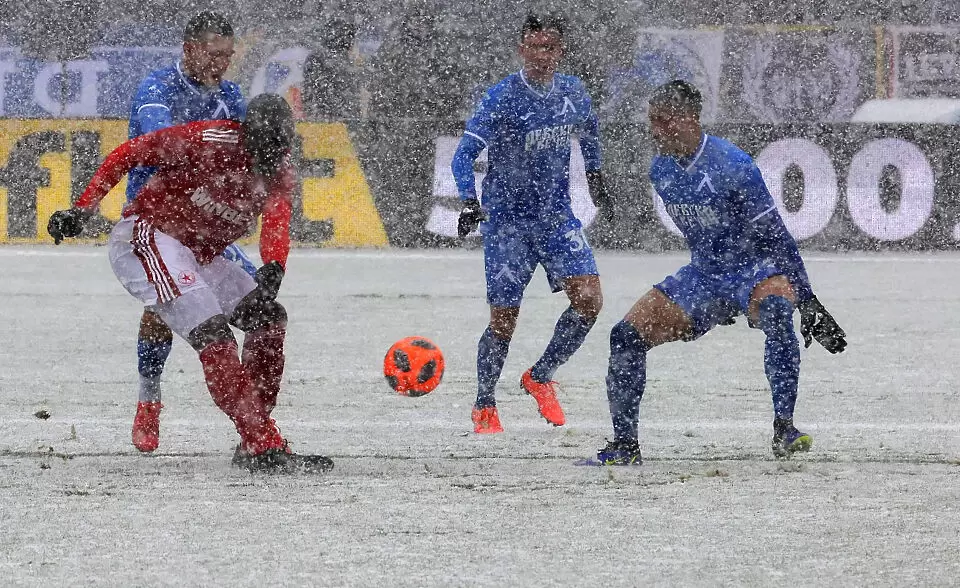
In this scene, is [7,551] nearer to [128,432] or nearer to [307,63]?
[128,432]

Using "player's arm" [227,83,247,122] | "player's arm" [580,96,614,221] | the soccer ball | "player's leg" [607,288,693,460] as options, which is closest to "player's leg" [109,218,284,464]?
"player's arm" [227,83,247,122]

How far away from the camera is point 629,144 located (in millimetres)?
18125

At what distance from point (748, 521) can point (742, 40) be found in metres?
18.3

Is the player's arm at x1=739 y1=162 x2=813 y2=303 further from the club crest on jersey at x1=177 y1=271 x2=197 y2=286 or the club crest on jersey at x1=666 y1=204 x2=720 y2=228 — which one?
the club crest on jersey at x1=177 y1=271 x2=197 y2=286

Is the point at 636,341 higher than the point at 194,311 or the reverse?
the reverse

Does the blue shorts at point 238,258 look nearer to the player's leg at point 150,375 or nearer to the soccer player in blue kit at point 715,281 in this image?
the player's leg at point 150,375

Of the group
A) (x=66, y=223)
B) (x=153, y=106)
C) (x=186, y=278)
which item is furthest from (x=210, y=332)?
(x=153, y=106)

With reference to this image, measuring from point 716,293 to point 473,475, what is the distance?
1.35 metres

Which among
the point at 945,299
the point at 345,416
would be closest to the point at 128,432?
the point at 345,416

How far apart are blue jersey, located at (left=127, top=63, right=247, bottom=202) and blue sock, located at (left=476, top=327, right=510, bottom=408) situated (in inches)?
65.4

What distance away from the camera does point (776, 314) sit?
Answer: 266 inches

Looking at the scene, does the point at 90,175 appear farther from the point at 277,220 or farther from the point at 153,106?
the point at 277,220

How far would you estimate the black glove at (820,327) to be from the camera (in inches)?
262

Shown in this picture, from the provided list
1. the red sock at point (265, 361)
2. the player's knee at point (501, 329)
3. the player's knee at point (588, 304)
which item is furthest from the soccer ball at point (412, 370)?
the red sock at point (265, 361)
